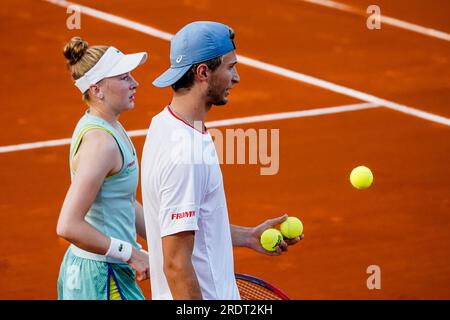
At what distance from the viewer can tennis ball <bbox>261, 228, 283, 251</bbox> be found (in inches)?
195

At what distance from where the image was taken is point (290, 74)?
10023 millimetres

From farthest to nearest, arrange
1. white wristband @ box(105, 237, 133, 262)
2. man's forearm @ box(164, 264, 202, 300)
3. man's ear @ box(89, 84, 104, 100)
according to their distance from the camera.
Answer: man's ear @ box(89, 84, 104, 100) < white wristband @ box(105, 237, 133, 262) < man's forearm @ box(164, 264, 202, 300)

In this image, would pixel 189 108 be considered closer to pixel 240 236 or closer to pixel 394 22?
pixel 240 236

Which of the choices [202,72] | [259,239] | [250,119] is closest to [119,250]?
[259,239]

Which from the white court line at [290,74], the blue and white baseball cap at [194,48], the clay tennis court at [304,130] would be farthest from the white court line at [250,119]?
the blue and white baseball cap at [194,48]

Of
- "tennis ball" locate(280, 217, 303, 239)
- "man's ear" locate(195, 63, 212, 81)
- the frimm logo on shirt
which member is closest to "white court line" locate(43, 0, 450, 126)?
"tennis ball" locate(280, 217, 303, 239)

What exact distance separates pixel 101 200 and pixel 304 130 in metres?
4.29

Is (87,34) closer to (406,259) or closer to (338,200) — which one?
(338,200)

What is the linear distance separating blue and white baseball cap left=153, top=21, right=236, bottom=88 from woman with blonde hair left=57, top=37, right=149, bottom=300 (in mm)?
877

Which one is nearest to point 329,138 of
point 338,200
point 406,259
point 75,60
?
point 338,200

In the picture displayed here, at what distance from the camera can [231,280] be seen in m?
4.58

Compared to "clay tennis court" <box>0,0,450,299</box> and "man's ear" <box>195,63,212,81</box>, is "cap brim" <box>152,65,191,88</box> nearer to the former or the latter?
"man's ear" <box>195,63,212,81</box>

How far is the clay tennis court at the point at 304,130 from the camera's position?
8.09 m

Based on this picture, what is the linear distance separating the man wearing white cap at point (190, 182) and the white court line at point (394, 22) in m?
6.14
